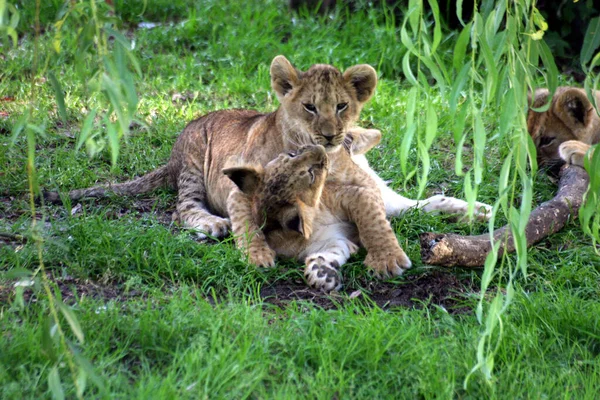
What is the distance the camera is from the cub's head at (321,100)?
548 centimetres

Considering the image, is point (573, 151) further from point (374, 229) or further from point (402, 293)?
point (402, 293)

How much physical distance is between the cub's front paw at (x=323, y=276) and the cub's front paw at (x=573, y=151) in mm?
2386

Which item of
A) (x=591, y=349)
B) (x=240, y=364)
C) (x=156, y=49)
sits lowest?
(x=156, y=49)

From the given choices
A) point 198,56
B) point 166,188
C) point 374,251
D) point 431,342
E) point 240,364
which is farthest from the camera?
point 198,56

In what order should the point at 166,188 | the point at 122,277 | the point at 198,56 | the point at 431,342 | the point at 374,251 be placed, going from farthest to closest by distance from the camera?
1. the point at 198,56
2. the point at 166,188
3. the point at 374,251
4. the point at 122,277
5. the point at 431,342

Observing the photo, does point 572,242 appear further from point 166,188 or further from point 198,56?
point 198,56

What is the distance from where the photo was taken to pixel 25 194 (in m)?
6.04

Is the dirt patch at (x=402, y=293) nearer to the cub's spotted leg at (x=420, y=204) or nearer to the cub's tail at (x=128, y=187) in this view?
the cub's spotted leg at (x=420, y=204)

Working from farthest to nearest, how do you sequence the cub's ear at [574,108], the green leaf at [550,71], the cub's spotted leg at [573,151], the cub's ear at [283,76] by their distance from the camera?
the cub's ear at [574,108], the cub's spotted leg at [573,151], the cub's ear at [283,76], the green leaf at [550,71]

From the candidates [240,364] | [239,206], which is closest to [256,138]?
[239,206]

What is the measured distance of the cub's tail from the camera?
5965mm

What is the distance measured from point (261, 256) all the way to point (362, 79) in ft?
4.87

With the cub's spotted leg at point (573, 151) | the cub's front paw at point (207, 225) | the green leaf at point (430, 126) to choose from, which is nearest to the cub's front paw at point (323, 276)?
the cub's front paw at point (207, 225)

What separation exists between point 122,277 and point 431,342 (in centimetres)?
177
